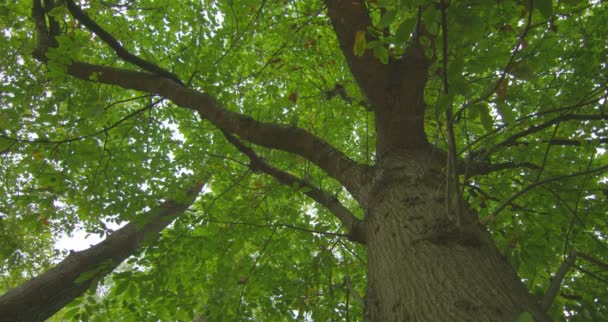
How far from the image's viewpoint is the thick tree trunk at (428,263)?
1284mm

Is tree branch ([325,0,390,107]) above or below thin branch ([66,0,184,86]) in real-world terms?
below

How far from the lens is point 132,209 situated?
329cm

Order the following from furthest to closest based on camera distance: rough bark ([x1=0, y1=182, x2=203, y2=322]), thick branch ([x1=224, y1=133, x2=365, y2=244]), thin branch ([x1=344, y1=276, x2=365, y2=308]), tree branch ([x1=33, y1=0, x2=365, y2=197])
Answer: rough bark ([x1=0, y1=182, x2=203, y2=322]), tree branch ([x1=33, y1=0, x2=365, y2=197]), thick branch ([x1=224, y1=133, x2=365, y2=244]), thin branch ([x1=344, y1=276, x2=365, y2=308])

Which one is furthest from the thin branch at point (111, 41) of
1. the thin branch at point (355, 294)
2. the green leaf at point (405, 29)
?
the green leaf at point (405, 29)

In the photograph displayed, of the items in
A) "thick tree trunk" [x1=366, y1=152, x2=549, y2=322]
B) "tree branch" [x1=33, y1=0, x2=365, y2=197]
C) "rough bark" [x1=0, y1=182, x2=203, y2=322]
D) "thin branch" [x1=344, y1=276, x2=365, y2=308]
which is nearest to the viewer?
"thick tree trunk" [x1=366, y1=152, x2=549, y2=322]

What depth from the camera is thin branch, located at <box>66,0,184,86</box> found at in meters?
→ 2.98

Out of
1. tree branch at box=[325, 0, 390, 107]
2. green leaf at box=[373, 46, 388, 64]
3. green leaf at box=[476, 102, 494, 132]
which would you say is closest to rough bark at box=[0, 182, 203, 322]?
tree branch at box=[325, 0, 390, 107]

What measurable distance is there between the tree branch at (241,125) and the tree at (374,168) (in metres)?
0.02

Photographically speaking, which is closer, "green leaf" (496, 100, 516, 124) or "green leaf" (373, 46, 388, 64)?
"green leaf" (496, 100, 516, 124)

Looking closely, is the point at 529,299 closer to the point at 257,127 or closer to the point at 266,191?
the point at 257,127

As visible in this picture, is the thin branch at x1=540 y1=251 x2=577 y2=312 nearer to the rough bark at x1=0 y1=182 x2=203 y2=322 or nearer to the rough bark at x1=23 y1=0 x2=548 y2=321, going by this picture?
the rough bark at x1=23 y1=0 x2=548 y2=321

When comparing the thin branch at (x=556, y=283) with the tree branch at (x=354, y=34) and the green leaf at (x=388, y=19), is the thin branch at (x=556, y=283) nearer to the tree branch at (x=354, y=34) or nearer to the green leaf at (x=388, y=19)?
the green leaf at (x=388, y=19)

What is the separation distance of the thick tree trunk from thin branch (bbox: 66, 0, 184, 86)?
7.73 ft

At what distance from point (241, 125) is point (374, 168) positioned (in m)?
1.10
